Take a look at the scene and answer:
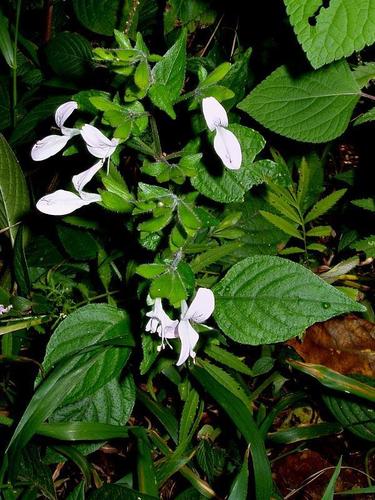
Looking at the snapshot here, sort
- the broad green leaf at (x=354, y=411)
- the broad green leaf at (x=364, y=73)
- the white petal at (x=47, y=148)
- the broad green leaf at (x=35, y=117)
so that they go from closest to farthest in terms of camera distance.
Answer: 1. the white petal at (x=47, y=148)
2. the broad green leaf at (x=364, y=73)
3. the broad green leaf at (x=354, y=411)
4. the broad green leaf at (x=35, y=117)

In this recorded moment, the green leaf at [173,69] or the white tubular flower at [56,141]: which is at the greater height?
the green leaf at [173,69]

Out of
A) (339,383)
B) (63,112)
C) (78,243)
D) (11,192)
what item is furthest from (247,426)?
(11,192)

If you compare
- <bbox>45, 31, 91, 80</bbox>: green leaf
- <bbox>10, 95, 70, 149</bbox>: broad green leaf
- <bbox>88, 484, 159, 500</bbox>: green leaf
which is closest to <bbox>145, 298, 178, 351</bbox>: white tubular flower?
<bbox>88, 484, 159, 500</bbox>: green leaf

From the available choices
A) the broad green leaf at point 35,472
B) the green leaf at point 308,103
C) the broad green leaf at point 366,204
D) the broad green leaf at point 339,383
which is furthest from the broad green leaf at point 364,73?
the broad green leaf at point 35,472

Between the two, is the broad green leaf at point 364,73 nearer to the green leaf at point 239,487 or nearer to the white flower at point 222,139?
the white flower at point 222,139

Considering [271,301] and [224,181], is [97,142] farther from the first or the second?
[271,301]

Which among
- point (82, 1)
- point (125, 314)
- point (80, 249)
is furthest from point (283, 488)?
point (82, 1)

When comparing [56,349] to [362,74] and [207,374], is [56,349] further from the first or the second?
[362,74]
